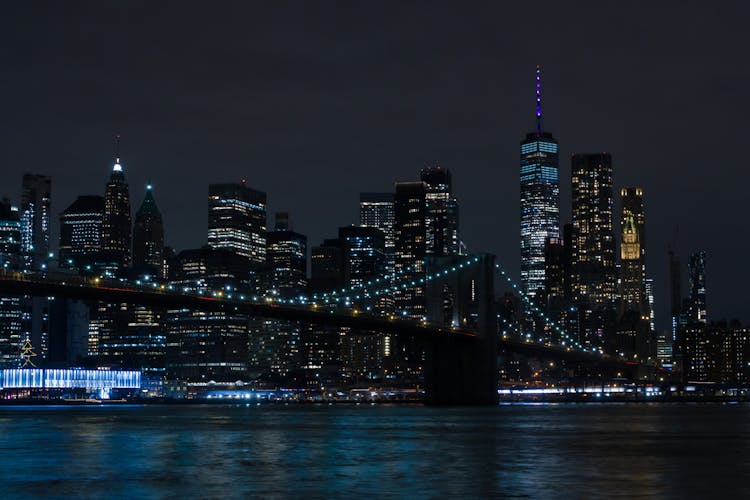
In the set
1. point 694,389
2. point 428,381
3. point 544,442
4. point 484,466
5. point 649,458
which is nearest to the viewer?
point 484,466

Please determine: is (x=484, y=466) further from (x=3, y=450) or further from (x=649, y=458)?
(x=3, y=450)

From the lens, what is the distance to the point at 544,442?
1971 inches

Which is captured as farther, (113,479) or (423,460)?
(423,460)

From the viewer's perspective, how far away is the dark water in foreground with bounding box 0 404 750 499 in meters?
30.1

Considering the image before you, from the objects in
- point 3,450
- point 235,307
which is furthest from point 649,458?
point 235,307

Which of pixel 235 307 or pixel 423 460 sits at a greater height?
pixel 235 307

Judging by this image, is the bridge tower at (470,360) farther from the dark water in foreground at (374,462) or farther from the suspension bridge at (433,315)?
the dark water in foreground at (374,462)

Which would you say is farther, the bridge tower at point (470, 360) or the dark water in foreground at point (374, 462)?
the bridge tower at point (470, 360)

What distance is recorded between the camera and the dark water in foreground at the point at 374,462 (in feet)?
98.8

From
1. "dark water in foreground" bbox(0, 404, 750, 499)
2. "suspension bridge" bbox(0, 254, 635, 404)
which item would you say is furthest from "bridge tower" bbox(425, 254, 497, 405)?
"dark water in foreground" bbox(0, 404, 750, 499)

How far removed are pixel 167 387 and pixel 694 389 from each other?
252 ft

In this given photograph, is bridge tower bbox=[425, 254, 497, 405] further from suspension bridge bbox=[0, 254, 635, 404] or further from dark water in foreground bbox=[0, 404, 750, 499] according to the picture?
dark water in foreground bbox=[0, 404, 750, 499]

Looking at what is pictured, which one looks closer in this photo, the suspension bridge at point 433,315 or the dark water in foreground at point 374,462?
the dark water in foreground at point 374,462

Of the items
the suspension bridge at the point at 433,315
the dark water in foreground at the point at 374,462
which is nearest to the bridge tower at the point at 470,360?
the suspension bridge at the point at 433,315
